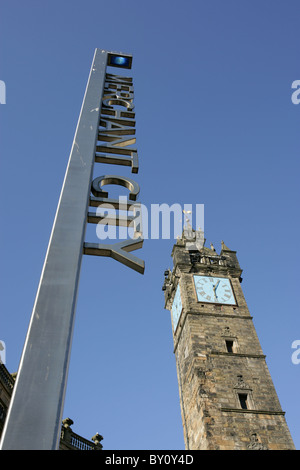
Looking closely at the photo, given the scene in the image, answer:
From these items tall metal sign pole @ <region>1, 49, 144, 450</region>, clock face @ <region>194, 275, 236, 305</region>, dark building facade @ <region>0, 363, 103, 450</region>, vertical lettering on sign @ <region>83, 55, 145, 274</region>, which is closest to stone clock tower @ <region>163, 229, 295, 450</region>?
clock face @ <region>194, 275, 236, 305</region>

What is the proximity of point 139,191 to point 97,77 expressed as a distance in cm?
178

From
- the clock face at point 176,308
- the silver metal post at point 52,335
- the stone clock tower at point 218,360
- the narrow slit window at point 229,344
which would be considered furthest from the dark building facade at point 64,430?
the silver metal post at point 52,335

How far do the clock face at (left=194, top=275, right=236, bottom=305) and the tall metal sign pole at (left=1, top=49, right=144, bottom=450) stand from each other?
26657 mm

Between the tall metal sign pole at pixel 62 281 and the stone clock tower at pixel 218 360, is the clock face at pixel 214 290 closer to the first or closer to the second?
the stone clock tower at pixel 218 360

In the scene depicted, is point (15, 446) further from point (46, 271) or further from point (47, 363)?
point (46, 271)

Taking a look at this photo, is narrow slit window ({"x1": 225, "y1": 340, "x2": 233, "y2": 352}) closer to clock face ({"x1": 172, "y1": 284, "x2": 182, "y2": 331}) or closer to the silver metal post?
clock face ({"x1": 172, "y1": 284, "x2": 182, "y2": 331})

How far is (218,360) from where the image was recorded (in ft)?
81.4

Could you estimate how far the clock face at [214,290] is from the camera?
97.0 feet

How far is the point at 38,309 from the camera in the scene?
1968mm

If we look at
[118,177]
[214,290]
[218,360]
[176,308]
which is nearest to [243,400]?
[218,360]

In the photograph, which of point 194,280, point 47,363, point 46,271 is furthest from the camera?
point 194,280

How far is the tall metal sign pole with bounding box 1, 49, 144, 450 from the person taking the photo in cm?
161

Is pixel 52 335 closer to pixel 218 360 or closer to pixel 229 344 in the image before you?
pixel 218 360
